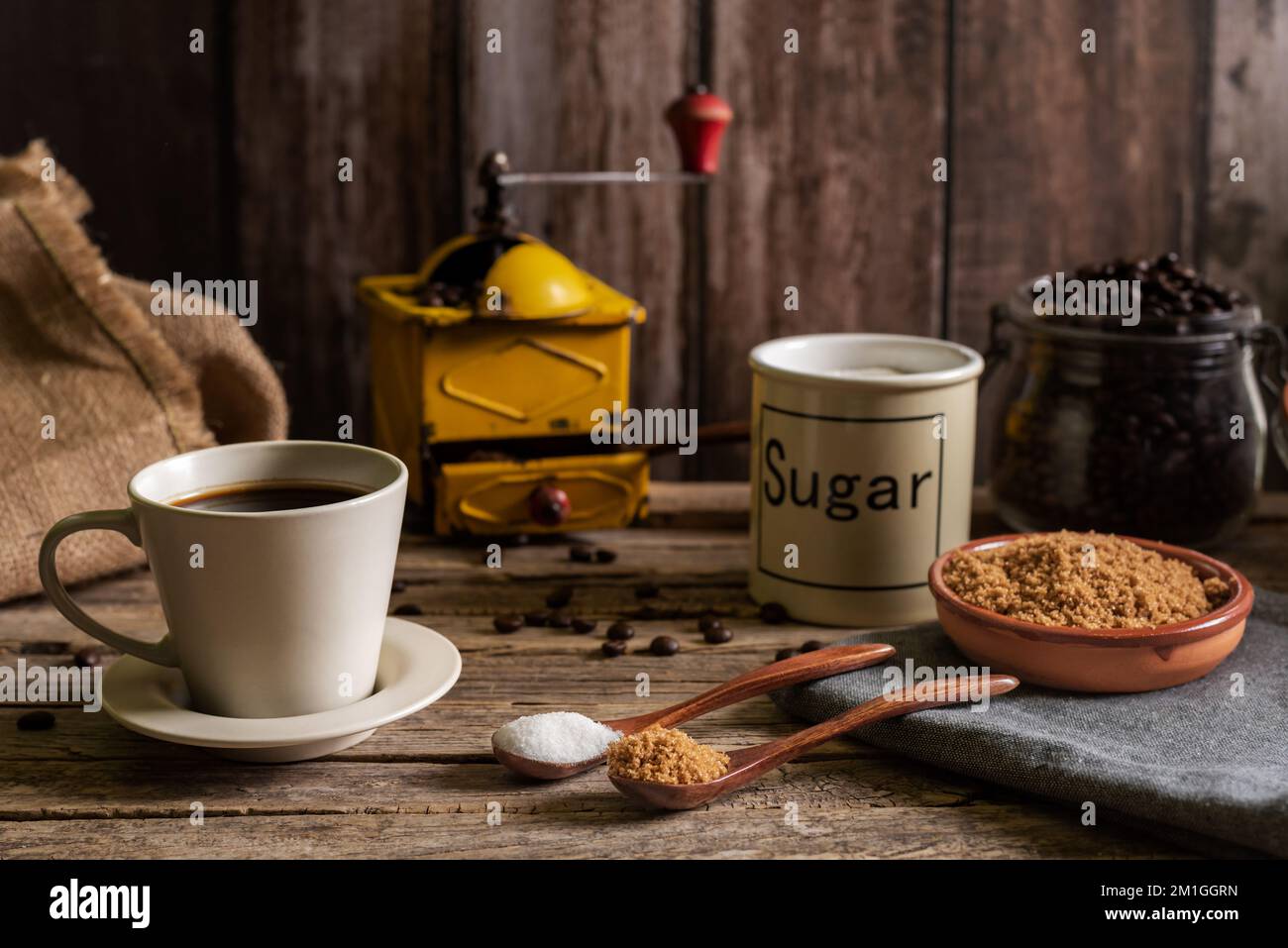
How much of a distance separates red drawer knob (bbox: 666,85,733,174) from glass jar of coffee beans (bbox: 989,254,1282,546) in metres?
0.38

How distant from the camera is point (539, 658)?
1063 mm

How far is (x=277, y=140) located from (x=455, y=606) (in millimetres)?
679

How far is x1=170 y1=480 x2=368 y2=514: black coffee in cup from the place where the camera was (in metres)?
0.89

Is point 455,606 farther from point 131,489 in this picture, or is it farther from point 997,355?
point 997,355

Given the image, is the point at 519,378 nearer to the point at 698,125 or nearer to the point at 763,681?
the point at 698,125

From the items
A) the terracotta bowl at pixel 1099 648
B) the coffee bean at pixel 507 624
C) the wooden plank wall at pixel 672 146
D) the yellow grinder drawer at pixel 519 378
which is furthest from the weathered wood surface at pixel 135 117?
the terracotta bowl at pixel 1099 648

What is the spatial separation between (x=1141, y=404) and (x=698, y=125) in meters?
0.54

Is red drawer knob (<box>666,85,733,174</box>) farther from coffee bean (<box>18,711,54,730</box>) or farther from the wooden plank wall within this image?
coffee bean (<box>18,711,54,730</box>)

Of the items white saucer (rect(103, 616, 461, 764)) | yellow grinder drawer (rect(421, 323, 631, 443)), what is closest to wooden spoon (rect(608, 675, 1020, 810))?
white saucer (rect(103, 616, 461, 764))

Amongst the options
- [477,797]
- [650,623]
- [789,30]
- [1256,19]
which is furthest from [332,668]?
[1256,19]

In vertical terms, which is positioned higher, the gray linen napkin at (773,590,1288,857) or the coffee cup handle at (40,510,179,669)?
the coffee cup handle at (40,510,179,669)

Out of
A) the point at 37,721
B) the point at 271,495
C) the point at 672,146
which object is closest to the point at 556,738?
the point at 271,495

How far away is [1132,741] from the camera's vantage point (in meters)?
0.85

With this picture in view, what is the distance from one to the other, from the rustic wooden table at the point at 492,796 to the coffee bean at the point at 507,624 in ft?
0.07
